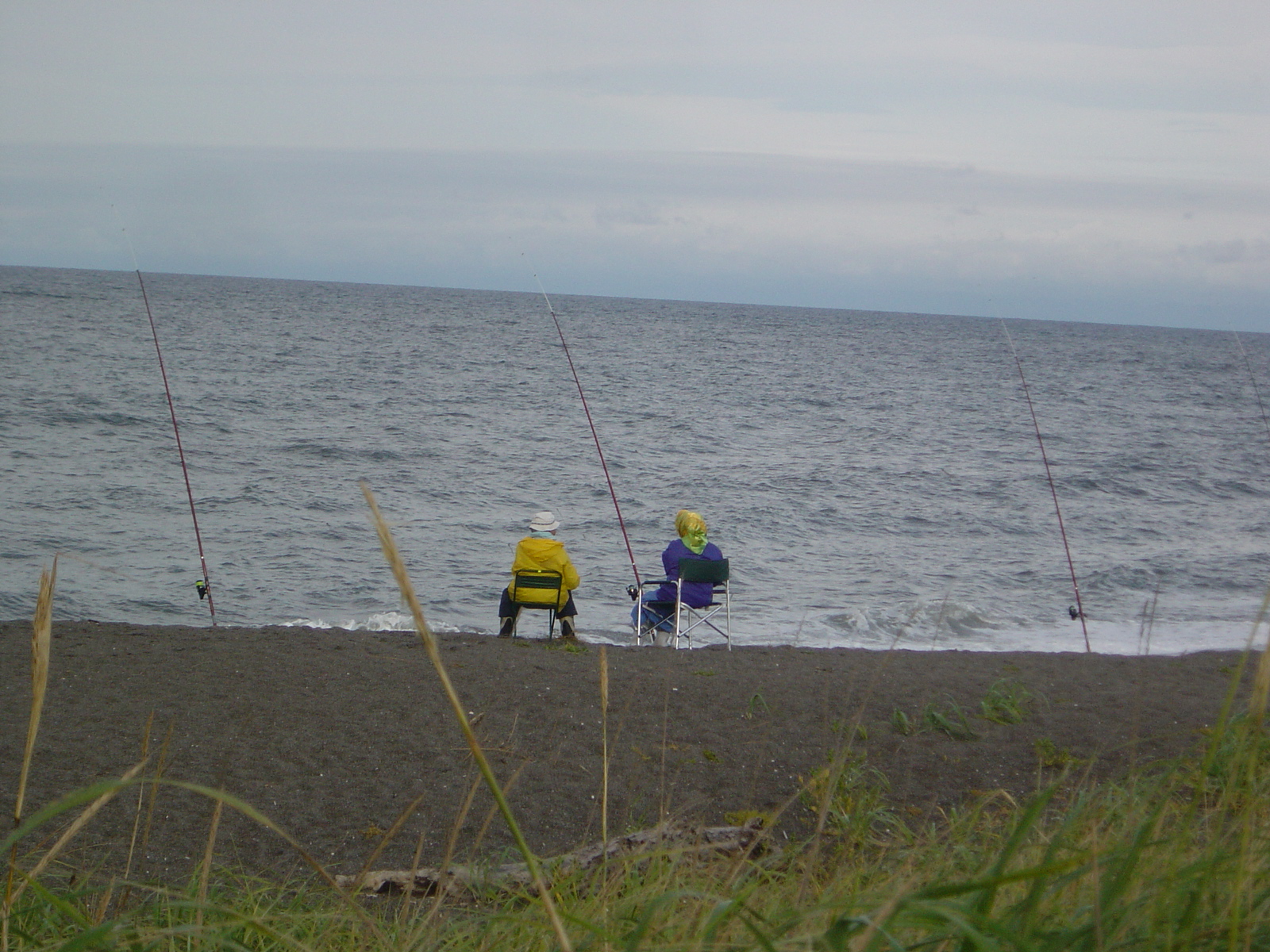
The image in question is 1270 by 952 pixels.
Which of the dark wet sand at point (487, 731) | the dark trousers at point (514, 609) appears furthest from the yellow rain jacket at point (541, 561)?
the dark wet sand at point (487, 731)

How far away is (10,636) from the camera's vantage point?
6953mm

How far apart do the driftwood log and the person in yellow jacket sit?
4266mm

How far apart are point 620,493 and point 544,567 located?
10098 millimetres

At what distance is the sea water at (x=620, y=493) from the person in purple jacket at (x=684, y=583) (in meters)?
1.20

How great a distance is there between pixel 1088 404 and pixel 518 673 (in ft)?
123

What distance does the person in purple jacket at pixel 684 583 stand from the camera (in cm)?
808

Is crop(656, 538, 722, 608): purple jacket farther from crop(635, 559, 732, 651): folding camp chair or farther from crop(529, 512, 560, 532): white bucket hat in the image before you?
crop(529, 512, 560, 532): white bucket hat

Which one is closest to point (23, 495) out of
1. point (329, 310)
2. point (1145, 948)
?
point (1145, 948)

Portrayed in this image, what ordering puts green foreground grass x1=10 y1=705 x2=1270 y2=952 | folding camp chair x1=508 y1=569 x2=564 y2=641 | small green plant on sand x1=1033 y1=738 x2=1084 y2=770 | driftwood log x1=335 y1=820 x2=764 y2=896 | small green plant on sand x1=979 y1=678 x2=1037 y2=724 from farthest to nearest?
folding camp chair x1=508 y1=569 x2=564 y2=641 < small green plant on sand x1=979 y1=678 x2=1037 y2=724 < small green plant on sand x1=1033 y1=738 x2=1084 y2=770 < driftwood log x1=335 y1=820 x2=764 y2=896 < green foreground grass x1=10 y1=705 x2=1270 y2=952

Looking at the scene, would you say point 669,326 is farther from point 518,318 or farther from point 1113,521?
point 1113,521

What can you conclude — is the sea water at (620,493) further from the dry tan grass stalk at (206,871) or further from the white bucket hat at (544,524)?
the white bucket hat at (544,524)

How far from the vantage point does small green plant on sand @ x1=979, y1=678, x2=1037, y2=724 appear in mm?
5199

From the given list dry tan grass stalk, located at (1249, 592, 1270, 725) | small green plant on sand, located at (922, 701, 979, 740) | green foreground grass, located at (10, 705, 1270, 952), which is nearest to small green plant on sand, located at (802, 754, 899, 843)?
green foreground grass, located at (10, 705, 1270, 952)

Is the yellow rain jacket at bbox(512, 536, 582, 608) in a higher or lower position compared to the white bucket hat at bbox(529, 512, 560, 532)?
lower
